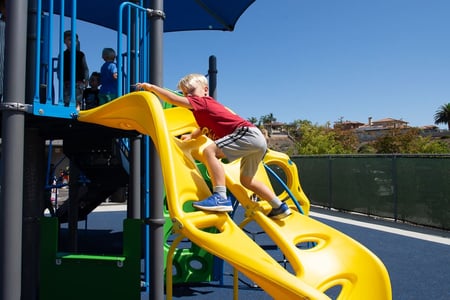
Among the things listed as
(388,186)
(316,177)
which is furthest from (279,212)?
(316,177)

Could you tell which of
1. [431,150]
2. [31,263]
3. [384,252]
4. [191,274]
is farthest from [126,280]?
[431,150]

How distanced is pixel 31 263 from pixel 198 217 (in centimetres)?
203

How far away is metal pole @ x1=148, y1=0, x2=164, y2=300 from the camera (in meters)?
3.12

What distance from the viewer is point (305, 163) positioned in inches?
603

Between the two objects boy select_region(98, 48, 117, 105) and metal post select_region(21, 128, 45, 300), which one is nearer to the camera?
metal post select_region(21, 128, 45, 300)

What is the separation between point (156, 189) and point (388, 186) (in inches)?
368

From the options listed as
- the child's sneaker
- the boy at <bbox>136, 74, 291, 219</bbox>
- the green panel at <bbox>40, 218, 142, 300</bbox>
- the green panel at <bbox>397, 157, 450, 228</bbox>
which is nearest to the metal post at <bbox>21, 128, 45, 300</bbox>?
the green panel at <bbox>40, 218, 142, 300</bbox>

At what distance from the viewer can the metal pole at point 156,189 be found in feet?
10.3

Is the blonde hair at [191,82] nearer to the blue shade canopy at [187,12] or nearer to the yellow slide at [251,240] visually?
the yellow slide at [251,240]

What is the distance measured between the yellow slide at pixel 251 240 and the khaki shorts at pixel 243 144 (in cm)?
29

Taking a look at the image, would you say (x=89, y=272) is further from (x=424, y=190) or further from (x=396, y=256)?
(x=424, y=190)

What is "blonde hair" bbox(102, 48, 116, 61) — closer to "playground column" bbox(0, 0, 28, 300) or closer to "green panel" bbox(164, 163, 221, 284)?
"green panel" bbox(164, 163, 221, 284)

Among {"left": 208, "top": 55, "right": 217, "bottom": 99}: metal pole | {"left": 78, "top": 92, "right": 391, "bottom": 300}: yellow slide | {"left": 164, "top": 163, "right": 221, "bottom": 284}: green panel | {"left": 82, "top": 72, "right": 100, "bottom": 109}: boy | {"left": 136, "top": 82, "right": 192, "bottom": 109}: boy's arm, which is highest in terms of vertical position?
{"left": 208, "top": 55, "right": 217, "bottom": 99}: metal pole

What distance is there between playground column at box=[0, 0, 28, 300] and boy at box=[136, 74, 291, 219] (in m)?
0.83
